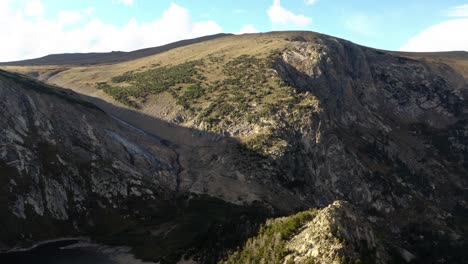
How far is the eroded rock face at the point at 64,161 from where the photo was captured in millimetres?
80688

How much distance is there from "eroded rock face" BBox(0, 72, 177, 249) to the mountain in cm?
114

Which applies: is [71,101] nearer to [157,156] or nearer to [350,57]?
[157,156]

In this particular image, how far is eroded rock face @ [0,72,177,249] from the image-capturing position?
80688mm

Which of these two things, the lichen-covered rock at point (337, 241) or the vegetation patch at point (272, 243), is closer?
the lichen-covered rock at point (337, 241)

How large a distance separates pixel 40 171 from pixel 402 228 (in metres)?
84.8

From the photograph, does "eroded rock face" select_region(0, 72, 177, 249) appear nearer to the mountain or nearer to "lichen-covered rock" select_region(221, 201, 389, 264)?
the mountain

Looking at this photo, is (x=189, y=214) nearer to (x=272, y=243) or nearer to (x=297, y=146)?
(x=272, y=243)

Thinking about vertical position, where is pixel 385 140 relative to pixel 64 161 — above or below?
below

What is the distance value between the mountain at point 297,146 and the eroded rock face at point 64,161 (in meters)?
1.14

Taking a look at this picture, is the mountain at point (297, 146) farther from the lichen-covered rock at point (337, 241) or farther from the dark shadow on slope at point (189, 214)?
the dark shadow on slope at point (189, 214)

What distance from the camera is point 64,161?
92.1 meters

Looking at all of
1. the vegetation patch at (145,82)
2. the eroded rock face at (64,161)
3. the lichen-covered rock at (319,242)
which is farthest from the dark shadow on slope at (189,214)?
the vegetation patch at (145,82)

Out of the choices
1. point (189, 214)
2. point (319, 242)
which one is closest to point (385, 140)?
point (189, 214)

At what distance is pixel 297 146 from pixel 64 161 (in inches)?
2344
